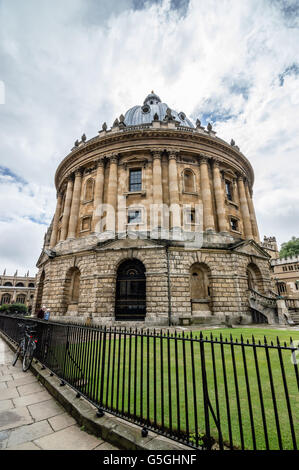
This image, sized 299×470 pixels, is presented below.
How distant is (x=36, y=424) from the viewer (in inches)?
133

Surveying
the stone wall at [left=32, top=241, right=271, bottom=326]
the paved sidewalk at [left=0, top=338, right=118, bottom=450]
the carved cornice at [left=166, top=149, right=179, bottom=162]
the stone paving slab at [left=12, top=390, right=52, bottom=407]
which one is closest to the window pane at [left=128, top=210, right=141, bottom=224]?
the stone wall at [left=32, top=241, right=271, bottom=326]

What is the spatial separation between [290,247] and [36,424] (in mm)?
56843

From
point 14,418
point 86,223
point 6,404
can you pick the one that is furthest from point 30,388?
point 86,223

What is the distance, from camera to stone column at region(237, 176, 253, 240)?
21.8 meters

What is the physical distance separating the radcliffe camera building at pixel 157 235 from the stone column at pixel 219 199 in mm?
89

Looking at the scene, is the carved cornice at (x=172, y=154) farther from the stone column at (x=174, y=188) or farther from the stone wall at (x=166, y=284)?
the stone wall at (x=166, y=284)

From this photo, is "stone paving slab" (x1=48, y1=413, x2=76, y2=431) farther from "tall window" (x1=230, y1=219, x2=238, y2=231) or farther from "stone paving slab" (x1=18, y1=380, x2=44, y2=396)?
"tall window" (x1=230, y1=219, x2=238, y2=231)

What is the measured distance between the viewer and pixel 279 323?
50.0ft

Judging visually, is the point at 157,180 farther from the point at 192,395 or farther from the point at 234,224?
the point at 192,395

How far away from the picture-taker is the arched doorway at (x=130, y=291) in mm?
15742

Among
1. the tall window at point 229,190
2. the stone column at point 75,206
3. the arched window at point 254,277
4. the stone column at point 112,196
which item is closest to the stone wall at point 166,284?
the arched window at point 254,277

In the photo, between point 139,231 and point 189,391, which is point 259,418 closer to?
point 189,391
